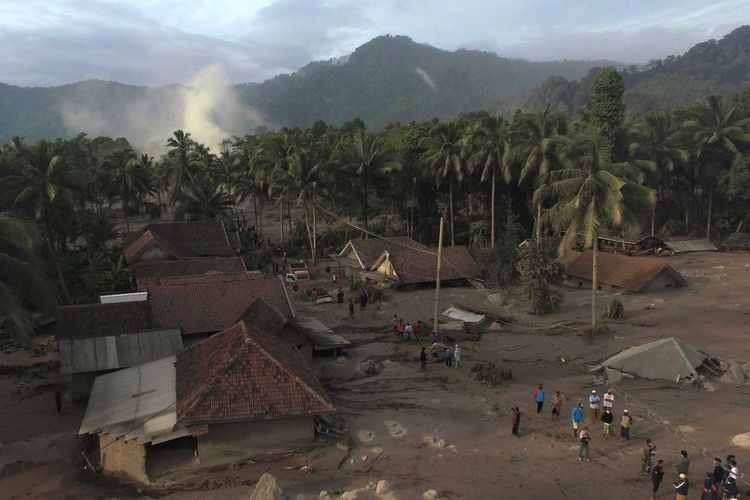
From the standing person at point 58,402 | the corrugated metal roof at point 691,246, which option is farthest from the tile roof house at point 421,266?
the standing person at point 58,402

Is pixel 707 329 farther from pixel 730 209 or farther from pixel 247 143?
pixel 247 143

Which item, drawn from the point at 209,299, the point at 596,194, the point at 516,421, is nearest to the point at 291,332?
the point at 209,299

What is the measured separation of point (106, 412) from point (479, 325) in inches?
701

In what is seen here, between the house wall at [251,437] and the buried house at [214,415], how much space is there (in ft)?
0.08

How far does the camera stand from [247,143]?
261 ft

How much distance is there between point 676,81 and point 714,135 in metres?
125

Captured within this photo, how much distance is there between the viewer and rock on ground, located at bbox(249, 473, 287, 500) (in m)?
12.4

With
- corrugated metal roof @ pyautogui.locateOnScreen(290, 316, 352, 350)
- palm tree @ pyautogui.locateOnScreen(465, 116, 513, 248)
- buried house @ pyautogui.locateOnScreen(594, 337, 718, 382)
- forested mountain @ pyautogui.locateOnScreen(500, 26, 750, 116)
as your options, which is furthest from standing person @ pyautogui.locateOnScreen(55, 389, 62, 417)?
forested mountain @ pyautogui.locateOnScreen(500, 26, 750, 116)

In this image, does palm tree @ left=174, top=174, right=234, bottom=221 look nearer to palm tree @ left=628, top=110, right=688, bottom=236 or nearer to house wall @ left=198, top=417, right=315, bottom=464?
palm tree @ left=628, top=110, right=688, bottom=236

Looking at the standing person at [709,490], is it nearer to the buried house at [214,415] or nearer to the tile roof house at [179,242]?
the buried house at [214,415]

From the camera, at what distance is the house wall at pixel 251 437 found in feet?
50.8

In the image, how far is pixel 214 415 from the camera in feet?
49.6

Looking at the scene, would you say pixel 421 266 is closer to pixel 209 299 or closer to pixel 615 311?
pixel 615 311

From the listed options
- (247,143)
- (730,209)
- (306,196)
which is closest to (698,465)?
(306,196)
